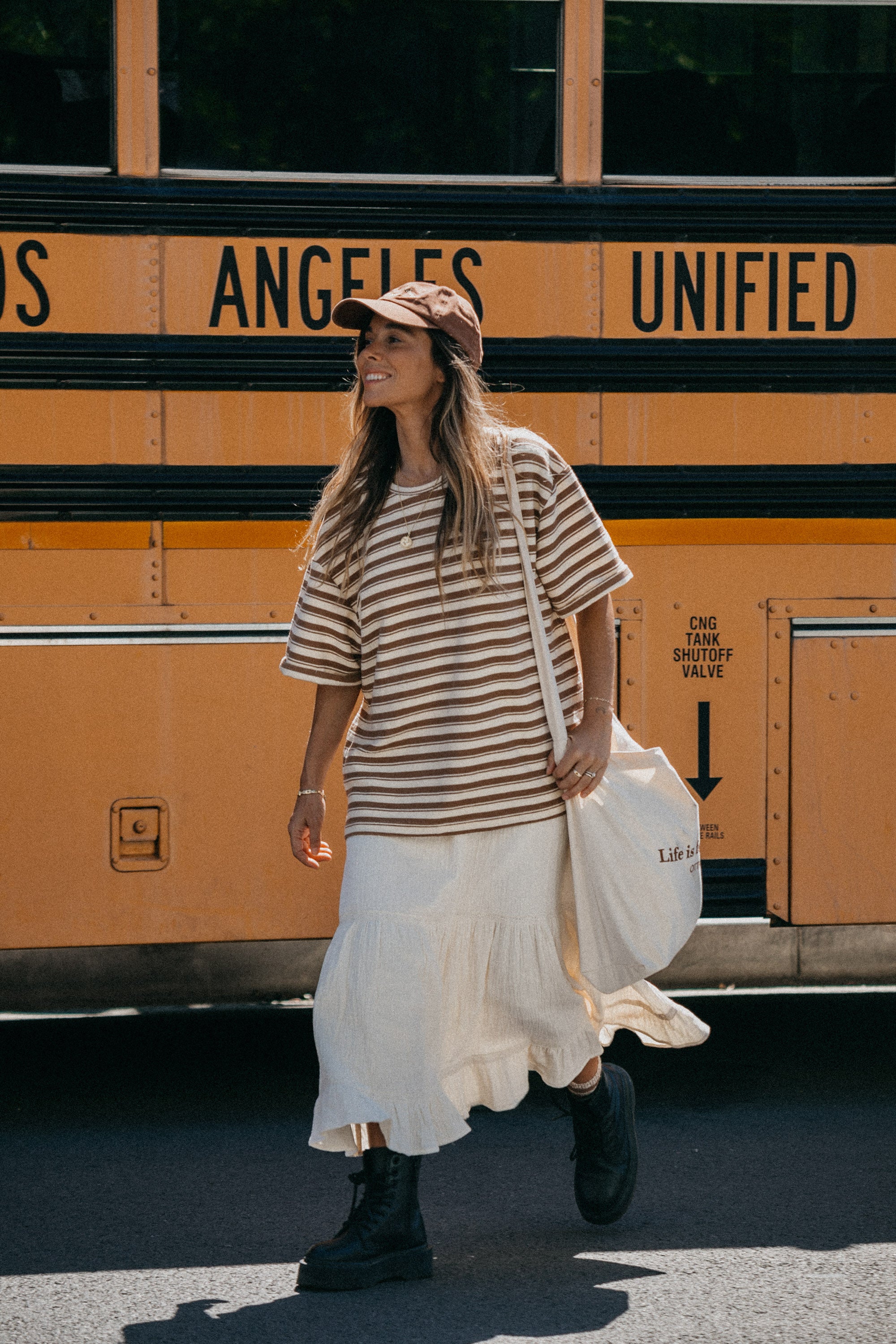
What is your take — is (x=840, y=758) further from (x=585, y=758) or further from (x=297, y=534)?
(x=297, y=534)

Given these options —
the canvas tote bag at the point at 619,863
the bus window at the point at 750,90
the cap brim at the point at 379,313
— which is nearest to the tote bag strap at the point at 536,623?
the canvas tote bag at the point at 619,863

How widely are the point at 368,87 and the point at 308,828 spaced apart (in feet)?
5.17

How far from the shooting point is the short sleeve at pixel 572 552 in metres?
2.78

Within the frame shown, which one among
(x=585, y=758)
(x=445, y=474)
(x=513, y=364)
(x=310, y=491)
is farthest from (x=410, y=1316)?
(x=513, y=364)

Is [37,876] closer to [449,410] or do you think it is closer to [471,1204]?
[471,1204]

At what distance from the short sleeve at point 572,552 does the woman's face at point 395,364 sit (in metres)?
0.26

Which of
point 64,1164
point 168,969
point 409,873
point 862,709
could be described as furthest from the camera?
point 168,969

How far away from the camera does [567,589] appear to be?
278cm

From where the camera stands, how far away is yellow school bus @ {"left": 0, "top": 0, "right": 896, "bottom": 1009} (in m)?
3.43

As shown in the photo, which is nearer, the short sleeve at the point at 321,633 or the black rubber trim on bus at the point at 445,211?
the short sleeve at the point at 321,633

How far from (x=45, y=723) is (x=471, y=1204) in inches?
49.2

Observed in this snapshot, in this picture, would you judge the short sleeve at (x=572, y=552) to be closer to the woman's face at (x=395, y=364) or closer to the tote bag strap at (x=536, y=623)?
the tote bag strap at (x=536, y=623)

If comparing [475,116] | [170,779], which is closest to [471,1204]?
[170,779]

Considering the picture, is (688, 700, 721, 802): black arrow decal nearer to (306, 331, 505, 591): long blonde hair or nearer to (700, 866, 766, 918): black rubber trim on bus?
(700, 866, 766, 918): black rubber trim on bus
